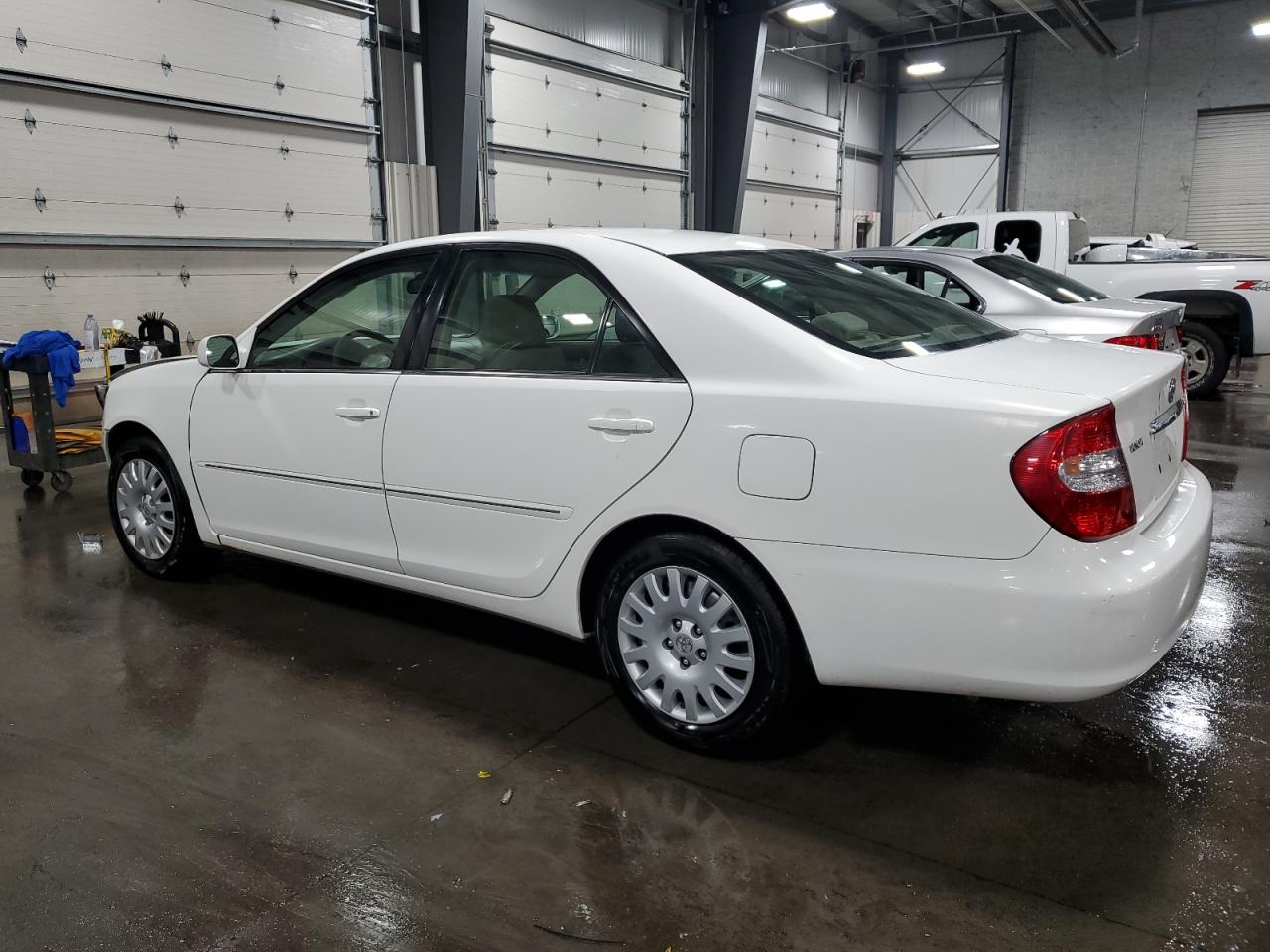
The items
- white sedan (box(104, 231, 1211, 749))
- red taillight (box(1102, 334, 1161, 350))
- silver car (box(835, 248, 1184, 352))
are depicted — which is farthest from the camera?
silver car (box(835, 248, 1184, 352))

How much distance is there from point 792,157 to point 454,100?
30.8 ft

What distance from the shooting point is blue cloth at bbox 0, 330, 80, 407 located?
20.4 feet

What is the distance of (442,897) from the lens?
2236 mm

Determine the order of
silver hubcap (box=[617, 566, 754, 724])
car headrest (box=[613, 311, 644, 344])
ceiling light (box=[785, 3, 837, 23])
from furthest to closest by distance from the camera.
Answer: ceiling light (box=[785, 3, 837, 23]) < car headrest (box=[613, 311, 644, 344]) < silver hubcap (box=[617, 566, 754, 724])

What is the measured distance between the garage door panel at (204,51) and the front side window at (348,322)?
652cm

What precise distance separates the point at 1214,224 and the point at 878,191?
23.1 ft

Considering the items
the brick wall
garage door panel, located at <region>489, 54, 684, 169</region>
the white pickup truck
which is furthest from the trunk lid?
the brick wall

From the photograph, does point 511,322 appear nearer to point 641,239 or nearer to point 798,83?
point 641,239

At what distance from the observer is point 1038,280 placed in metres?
7.15

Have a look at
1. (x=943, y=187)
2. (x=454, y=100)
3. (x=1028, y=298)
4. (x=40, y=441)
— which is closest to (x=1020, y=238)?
(x=1028, y=298)

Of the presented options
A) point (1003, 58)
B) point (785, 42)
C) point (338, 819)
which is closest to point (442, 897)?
point (338, 819)

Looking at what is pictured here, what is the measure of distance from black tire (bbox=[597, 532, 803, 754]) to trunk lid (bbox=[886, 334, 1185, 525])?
0.70m

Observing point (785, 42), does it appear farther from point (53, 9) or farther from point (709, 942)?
point (709, 942)

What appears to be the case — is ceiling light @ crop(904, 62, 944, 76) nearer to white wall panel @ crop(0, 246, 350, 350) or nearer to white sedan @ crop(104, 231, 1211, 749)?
white wall panel @ crop(0, 246, 350, 350)
